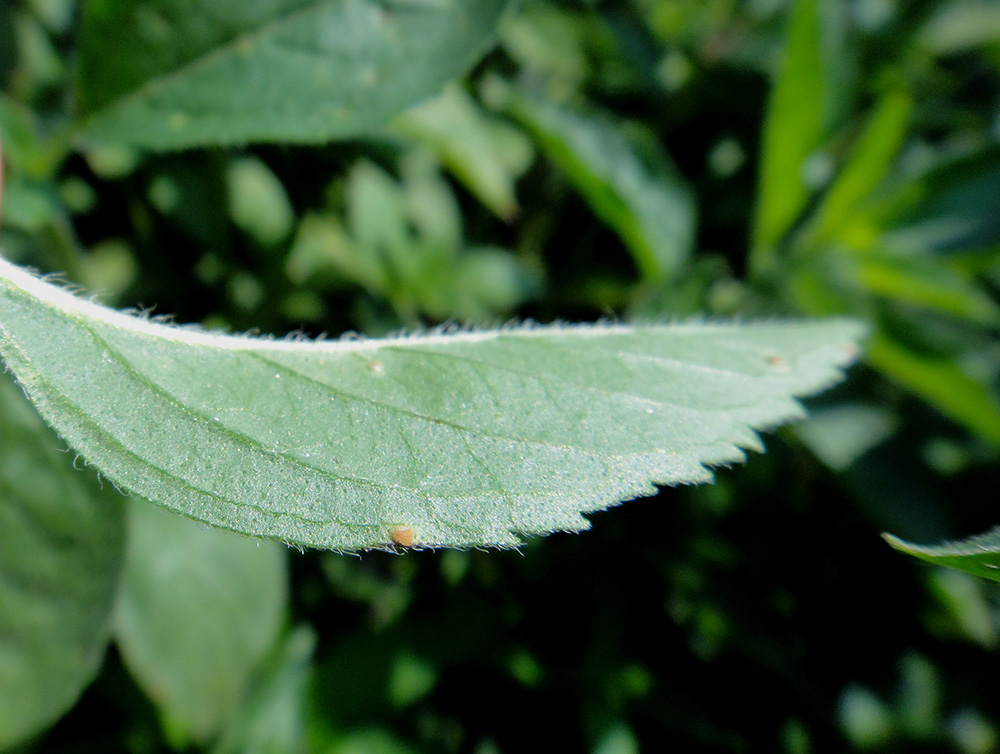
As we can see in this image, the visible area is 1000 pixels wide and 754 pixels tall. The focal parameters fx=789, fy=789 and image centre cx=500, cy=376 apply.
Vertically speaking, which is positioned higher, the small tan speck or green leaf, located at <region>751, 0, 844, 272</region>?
green leaf, located at <region>751, 0, 844, 272</region>

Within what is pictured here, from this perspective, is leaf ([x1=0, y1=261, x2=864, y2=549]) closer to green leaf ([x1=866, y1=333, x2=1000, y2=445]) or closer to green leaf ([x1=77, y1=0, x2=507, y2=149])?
green leaf ([x1=77, y1=0, x2=507, y2=149])

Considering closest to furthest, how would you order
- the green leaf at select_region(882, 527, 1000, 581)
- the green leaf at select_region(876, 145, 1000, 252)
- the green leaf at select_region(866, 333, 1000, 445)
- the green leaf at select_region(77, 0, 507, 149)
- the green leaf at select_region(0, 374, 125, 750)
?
1. the green leaf at select_region(882, 527, 1000, 581)
2. the green leaf at select_region(0, 374, 125, 750)
3. the green leaf at select_region(77, 0, 507, 149)
4. the green leaf at select_region(866, 333, 1000, 445)
5. the green leaf at select_region(876, 145, 1000, 252)

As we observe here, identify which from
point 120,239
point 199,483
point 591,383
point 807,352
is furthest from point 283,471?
point 120,239

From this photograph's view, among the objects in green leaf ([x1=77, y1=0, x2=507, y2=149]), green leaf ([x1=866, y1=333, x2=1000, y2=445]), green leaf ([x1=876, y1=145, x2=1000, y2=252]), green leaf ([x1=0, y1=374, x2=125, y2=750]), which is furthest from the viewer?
green leaf ([x1=876, y1=145, x2=1000, y2=252])

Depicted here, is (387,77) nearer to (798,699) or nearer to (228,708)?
(228,708)

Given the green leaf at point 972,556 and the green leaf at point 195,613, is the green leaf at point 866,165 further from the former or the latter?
the green leaf at point 195,613

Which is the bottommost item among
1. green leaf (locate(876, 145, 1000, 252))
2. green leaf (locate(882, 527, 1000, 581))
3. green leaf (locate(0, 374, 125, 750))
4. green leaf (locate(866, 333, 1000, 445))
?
green leaf (locate(0, 374, 125, 750))

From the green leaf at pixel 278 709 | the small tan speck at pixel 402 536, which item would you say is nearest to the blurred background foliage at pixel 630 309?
the green leaf at pixel 278 709

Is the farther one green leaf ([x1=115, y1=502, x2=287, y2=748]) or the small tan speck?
green leaf ([x1=115, y1=502, x2=287, y2=748])

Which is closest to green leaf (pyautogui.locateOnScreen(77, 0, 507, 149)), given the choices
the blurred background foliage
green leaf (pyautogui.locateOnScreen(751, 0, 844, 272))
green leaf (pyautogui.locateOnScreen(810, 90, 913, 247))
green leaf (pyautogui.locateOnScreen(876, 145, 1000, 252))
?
the blurred background foliage
